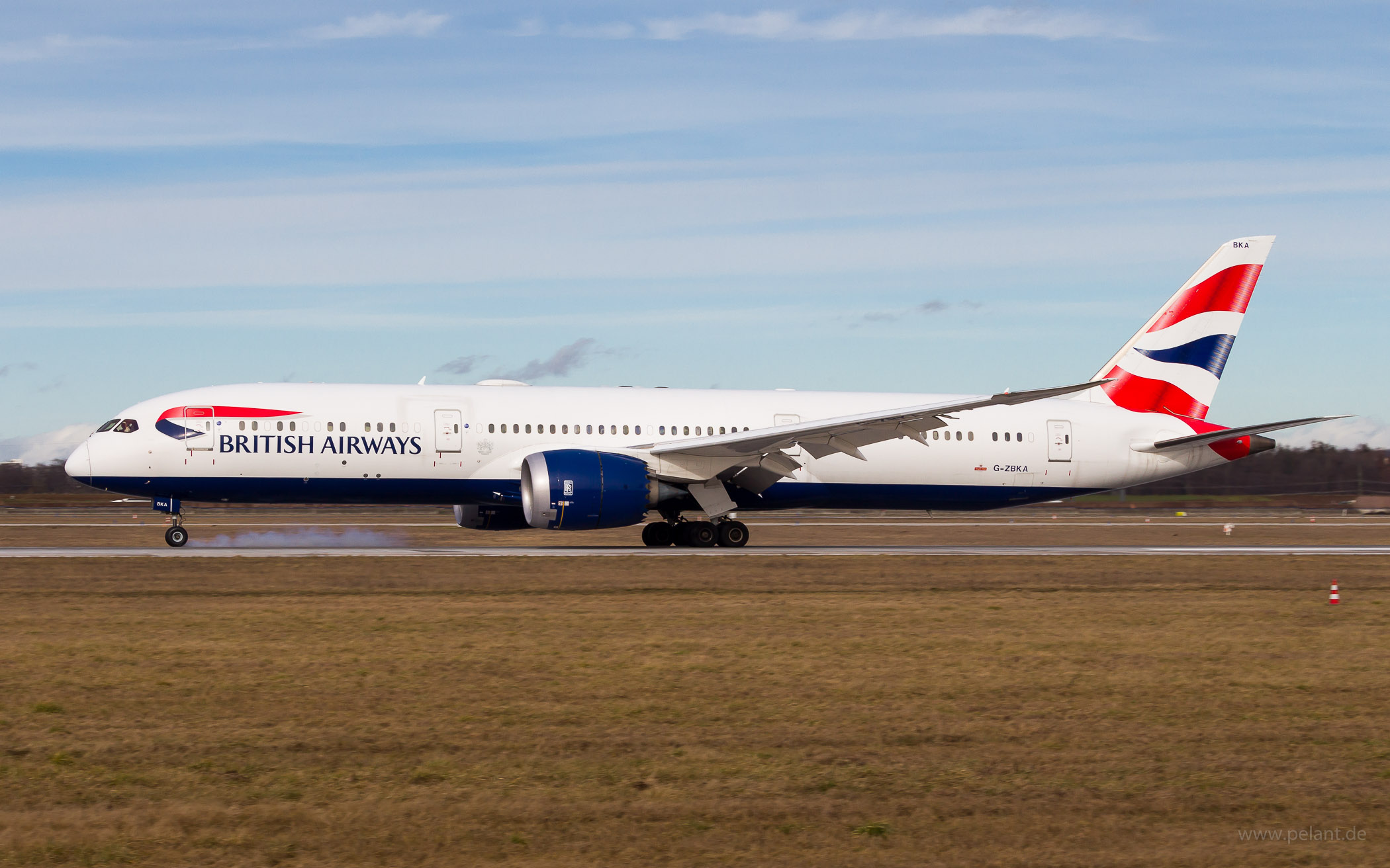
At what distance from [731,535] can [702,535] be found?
2.34 feet

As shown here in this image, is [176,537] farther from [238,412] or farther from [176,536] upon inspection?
[238,412]

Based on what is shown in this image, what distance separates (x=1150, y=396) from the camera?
32.8 metres

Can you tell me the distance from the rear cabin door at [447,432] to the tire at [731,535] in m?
6.38

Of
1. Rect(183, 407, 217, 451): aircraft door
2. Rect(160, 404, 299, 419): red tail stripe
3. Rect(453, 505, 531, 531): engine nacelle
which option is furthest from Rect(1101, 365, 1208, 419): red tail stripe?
Rect(183, 407, 217, 451): aircraft door

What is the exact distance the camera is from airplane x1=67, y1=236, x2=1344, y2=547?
2688cm

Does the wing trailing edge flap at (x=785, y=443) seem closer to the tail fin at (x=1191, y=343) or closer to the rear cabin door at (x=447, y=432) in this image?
the rear cabin door at (x=447, y=432)

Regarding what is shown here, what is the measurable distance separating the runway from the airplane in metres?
0.99

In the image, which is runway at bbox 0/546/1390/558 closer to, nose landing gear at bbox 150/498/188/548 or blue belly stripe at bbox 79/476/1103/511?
nose landing gear at bbox 150/498/188/548

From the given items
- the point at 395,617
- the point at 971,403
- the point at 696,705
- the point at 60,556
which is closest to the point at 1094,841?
the point at 696,705

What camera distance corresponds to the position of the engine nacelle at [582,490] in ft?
85.0

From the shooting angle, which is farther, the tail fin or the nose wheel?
the tail fin

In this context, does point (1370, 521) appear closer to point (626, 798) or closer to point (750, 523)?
point (750, 523)

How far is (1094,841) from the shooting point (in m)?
6.37

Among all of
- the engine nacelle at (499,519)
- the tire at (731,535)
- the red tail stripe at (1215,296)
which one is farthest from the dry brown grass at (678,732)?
the red tail stripe at (1215,296)
